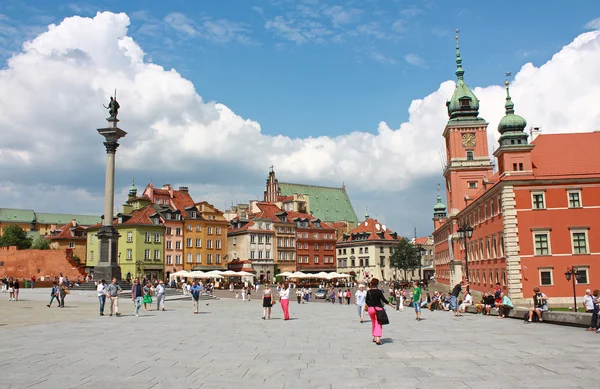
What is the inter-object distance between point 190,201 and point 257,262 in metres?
16.6

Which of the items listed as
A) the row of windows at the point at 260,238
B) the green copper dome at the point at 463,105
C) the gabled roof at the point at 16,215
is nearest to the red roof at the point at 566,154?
the green copper dome at the point at 463,105

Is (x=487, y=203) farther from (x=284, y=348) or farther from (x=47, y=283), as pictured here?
(x=47, y=283)

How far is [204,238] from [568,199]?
2476 inches

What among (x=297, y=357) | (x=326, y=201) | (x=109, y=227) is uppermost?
(x=326, y=201)

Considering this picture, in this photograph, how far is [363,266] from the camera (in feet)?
395

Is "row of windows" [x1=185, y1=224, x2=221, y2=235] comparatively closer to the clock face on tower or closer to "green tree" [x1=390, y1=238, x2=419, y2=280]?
"green tree" [x1=390, y1=238, x2=419, y2=280]

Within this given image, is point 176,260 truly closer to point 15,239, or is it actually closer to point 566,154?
point 15,239

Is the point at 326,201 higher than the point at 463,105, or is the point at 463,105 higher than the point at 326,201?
the point at 463,105

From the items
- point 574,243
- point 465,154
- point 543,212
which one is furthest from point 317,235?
point 574,243

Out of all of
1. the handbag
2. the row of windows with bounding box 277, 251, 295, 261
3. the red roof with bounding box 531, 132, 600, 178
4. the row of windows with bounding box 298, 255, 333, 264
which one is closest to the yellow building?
the row of windows with bounding box 277, 251, 295, 261

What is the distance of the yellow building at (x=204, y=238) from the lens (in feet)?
295

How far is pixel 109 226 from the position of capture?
4616 centimetres

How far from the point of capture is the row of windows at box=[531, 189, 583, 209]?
140ft

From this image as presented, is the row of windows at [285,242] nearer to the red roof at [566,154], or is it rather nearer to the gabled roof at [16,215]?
the red roof at [566,154]
